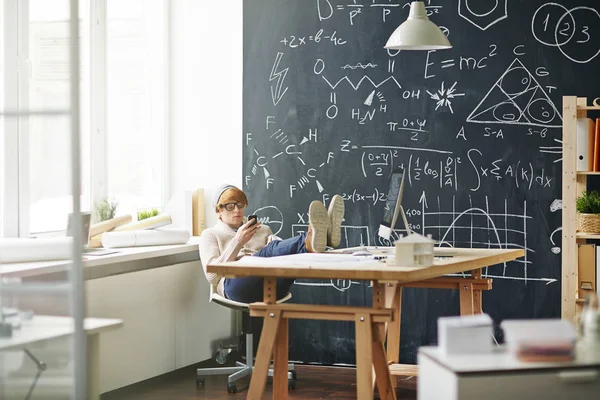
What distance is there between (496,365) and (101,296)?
9.14 feet

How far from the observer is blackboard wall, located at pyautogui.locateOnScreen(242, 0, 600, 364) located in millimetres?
5621

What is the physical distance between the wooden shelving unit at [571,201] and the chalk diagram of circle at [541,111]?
0.65 ft

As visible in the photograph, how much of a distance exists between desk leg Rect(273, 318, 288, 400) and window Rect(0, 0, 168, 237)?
127 centimetres

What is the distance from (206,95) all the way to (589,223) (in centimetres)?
261

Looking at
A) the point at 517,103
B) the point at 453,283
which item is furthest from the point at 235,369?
the point at 517,103

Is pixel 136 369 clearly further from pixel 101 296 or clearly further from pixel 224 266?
pixel 224 266

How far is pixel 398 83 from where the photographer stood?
19.2 ft

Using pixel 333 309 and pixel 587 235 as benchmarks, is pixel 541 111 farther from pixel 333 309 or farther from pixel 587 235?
pixel 333 309

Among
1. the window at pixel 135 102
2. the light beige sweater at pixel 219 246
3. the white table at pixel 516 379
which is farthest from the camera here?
the window at pixel 135 102

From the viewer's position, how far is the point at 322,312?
4133mm

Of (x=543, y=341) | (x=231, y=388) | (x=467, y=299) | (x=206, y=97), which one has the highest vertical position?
(x=206, y=97)

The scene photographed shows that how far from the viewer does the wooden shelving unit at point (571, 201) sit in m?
5.33

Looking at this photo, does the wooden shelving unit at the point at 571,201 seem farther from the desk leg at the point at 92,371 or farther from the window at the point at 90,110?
the desk leg at the point at 92,371

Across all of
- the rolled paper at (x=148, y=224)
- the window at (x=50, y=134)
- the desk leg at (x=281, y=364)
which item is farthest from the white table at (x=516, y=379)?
the rolled paper at (x=148, y=224)
